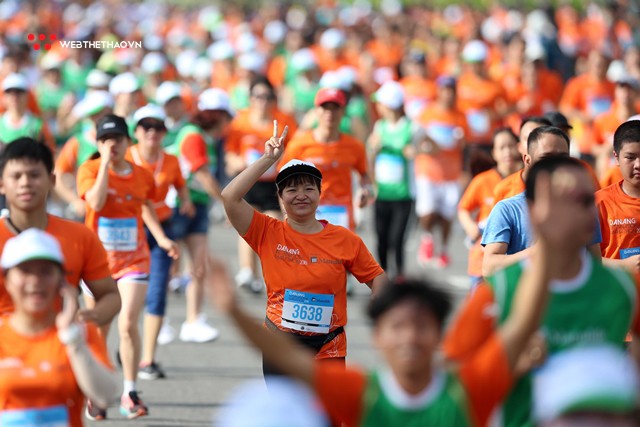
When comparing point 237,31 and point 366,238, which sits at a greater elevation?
point 237,31

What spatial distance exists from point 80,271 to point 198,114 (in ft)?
18.8

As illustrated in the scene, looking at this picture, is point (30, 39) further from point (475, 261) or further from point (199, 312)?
point (475, 261)

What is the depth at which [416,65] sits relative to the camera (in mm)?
17250

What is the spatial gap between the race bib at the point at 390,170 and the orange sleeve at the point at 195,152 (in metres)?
2.57

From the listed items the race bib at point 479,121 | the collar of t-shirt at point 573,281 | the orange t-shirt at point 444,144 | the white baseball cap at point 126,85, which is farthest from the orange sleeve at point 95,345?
the race bib at point 479,121

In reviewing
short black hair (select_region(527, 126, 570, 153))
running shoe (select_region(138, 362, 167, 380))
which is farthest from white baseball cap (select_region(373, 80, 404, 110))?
short black hair (select_region(527, 126, 570, 153))

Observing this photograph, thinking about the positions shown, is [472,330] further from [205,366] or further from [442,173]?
[442,173]

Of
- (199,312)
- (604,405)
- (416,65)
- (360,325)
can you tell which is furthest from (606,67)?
(604,405)

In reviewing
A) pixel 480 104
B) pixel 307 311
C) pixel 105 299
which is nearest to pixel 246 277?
pixel 480 104

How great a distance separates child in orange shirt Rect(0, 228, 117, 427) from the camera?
14.6 ft

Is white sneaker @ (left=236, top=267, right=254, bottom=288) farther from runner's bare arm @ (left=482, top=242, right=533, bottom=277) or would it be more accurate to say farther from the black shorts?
runner's bare arm @ (left=482, top=242, right=533, bottom=277)

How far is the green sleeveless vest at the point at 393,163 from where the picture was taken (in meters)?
12.6

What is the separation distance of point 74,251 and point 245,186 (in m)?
1.24

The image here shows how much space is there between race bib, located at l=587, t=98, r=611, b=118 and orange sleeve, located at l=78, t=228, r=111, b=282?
11270 mm
